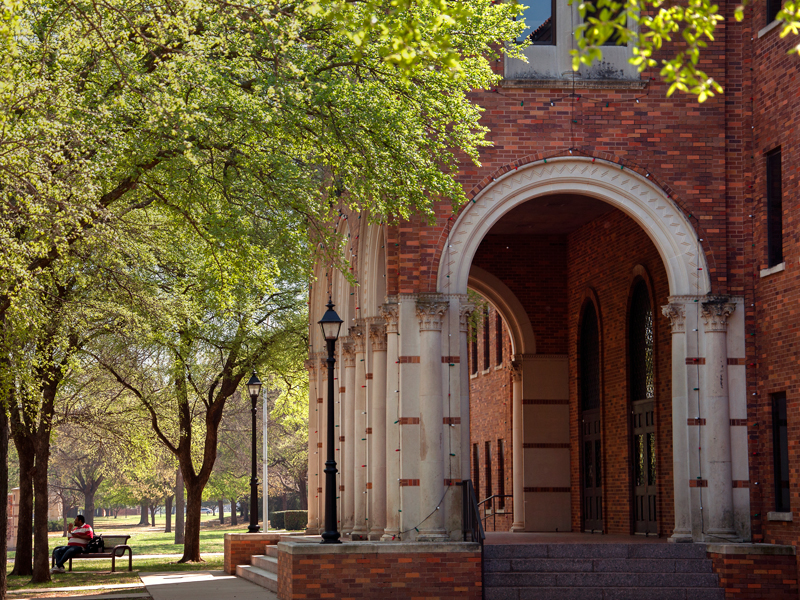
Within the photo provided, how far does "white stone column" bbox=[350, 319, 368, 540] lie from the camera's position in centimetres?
1997

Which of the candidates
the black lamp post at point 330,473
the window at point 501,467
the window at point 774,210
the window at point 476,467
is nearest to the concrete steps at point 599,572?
the black lamp post at point 330,473

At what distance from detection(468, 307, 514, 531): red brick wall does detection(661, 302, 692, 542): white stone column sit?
1004 centimetres

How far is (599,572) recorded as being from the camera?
579 inches

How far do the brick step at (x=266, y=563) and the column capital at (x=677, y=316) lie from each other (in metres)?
8.84

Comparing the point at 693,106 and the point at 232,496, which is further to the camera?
the point at 232,496

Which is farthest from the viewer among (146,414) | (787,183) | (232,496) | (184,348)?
(232,496)

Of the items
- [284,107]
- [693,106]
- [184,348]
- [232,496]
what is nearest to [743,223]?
[693,106]

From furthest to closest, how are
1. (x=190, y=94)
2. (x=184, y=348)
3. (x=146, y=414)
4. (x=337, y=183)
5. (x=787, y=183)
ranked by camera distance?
(x=146, y=414) → (x=184, y=348) → (x=337, y=183) → (x=787, y=183) → (x=190, y=94)

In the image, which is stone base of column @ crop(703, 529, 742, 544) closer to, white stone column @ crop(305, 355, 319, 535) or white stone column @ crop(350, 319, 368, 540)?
white stone column @ crop(350, 319, 368, 540)

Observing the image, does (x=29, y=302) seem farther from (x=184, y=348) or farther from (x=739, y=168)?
(x=184, y=348)

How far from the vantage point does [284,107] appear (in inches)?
555

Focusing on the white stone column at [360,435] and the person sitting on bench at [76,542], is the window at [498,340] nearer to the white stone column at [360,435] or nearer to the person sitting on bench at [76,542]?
the white stone column at [360,435]

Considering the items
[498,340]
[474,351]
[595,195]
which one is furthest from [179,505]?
[595,195]

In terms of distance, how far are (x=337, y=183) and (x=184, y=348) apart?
38.7 feet
